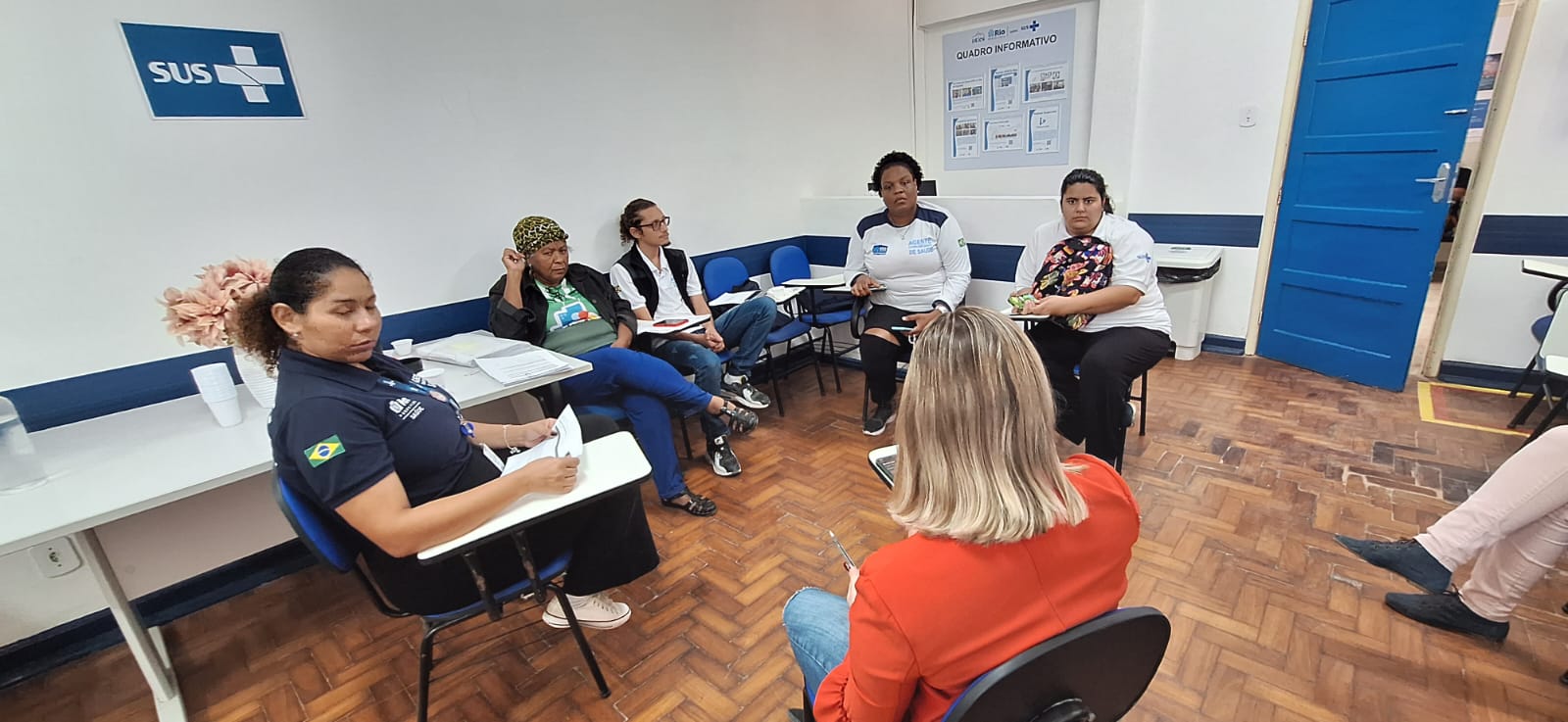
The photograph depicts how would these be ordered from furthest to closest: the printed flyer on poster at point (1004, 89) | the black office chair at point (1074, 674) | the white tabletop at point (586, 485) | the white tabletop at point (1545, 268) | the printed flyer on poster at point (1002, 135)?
the printed flyer on poster at point (1002, 135), the printed flyer on poster at point (1004, 89), the white tabletop at point (1545, 268), the white tabletop at point (586, 485), the black office chair at point (1074, 674)

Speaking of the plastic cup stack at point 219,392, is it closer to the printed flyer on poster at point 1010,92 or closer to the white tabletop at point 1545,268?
the printed flyer on poster at point 1010,92

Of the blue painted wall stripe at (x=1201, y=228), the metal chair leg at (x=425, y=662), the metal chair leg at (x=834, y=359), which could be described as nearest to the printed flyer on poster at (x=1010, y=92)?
the blue painted wall stripe at (x=1201, y=228)

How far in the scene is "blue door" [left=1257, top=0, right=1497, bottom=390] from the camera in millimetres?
2996

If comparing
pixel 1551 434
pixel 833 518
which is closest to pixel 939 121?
pixel 833 518

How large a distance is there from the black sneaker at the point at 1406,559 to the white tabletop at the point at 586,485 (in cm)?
232

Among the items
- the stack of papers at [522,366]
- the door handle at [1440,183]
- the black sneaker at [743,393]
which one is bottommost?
the black sneaker at [743,393]

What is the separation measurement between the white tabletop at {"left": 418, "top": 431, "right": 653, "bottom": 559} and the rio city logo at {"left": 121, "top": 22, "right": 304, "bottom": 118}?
1.82 meters

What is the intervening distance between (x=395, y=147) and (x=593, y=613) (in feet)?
6.55

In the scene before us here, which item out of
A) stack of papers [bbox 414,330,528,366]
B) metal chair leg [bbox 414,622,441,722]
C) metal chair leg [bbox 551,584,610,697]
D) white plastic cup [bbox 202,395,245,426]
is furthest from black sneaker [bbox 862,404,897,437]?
white plastic cup [bbox 202,395,245,426]

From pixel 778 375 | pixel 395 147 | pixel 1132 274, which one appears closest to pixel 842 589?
pixel 1132 274

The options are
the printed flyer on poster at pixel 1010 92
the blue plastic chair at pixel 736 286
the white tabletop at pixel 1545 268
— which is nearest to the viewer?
the white tabletop at pixel 1545 268

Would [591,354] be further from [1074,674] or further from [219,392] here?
[1074,674]

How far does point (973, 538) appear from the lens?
833 mm

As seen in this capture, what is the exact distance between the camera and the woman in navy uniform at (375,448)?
1239 mm
